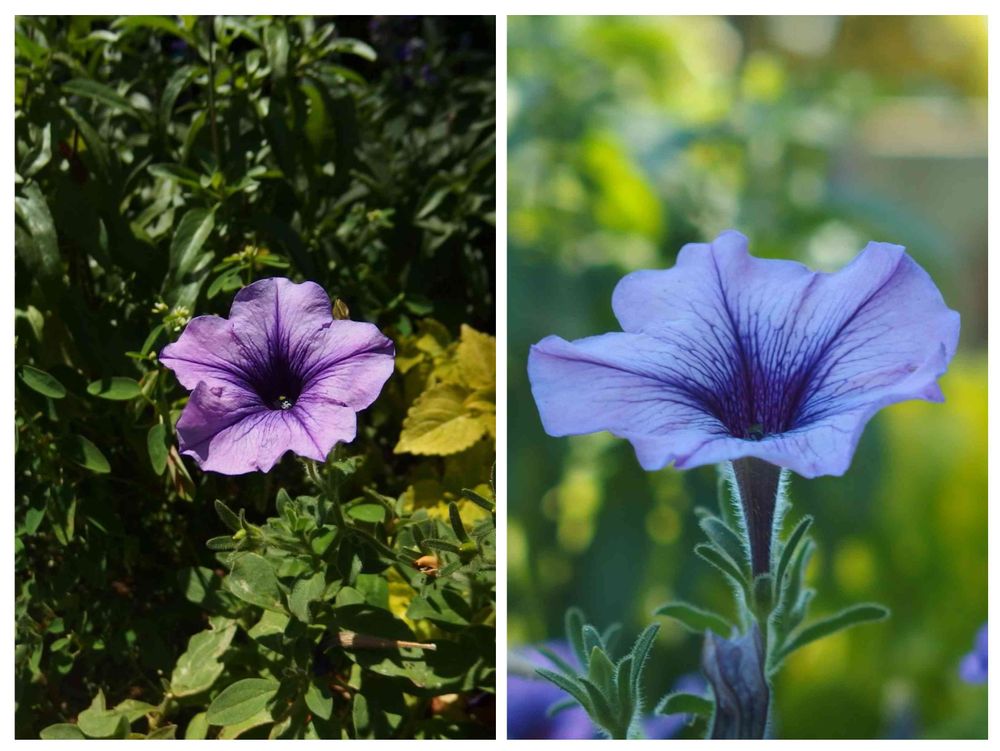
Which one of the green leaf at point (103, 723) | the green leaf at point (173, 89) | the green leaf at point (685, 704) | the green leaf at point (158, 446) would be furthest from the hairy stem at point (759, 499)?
the green leaf at point (173, 89)

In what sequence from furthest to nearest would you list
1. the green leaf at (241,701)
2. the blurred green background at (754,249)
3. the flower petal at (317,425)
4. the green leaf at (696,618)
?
1. the blurred green background at (754,249)
2. the green leaf at (241,701)
3. the flower petal at (317,425)
4. the green leaf at (696,618)

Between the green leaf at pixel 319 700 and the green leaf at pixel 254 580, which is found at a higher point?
the green leaf at pixel 254 580

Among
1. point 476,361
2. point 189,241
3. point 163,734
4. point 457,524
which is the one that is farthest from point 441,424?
point 163,734

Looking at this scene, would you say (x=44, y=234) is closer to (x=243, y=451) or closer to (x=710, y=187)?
(x=243, y=451)

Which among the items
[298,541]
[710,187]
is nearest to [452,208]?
[710,187]

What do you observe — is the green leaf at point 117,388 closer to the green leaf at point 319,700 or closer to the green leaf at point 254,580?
the green leaf at point 254,580

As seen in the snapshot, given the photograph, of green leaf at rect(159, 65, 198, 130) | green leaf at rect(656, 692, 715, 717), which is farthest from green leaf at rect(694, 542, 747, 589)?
green leaf at rect(159, 65, 198, 130)

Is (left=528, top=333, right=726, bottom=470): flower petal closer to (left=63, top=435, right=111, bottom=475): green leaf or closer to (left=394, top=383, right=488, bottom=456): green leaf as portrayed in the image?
(left=394, top=383, right=488, bottom=456): green leaf
